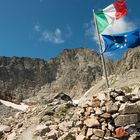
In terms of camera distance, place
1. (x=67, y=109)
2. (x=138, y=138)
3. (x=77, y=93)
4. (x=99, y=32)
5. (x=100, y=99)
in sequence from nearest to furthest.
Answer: (x=138, y=138)
(x=100, y=99)
(x=99, y=32)
(x=67, y=109)
(x=77, y=93)

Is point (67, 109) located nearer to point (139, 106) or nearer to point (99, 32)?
point (99, 32)

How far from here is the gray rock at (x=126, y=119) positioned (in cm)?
1519

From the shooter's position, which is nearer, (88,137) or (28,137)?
(88,137)

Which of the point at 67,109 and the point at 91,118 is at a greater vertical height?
the point at 67,109

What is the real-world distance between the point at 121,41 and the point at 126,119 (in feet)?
15.5

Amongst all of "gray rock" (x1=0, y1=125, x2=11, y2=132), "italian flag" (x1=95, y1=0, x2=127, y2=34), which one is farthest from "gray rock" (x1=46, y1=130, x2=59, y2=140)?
"italian flag" (x1=95, y1=0, x2=127, y2=34)

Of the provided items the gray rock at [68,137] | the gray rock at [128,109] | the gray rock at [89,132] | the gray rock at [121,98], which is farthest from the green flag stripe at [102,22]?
the gray rock at [89,132]

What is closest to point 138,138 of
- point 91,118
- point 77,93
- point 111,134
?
point 111,134

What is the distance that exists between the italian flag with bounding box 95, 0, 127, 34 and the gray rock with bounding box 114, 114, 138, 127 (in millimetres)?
5484

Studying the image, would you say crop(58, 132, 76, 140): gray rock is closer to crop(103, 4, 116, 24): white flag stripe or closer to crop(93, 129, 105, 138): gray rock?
crop(93, 129, 105, 138): gray rock

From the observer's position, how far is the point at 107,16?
767 inches

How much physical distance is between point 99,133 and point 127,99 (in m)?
1.85

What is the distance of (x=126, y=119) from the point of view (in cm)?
1520

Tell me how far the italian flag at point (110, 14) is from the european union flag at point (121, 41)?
738 mm
